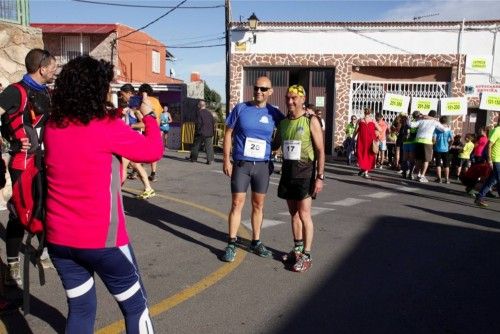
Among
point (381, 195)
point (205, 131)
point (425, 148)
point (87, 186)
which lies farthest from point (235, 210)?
point (205, 131)

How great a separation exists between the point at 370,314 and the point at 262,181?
74.1 inches

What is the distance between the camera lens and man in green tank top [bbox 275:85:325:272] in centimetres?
486

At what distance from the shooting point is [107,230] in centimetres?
245

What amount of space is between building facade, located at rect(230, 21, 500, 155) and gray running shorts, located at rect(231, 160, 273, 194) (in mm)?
14809

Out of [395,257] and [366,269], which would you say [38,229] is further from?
[395,257]

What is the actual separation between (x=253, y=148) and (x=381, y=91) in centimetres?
1544

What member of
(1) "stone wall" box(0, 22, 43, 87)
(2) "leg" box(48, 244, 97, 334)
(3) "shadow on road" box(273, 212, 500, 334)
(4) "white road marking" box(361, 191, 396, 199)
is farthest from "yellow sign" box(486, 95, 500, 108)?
(2) "leg" box(48, 244, 97, 334)

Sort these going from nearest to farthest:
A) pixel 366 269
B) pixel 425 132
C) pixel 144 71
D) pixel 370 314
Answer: pixel 370 314 < pixel 366 269 < pixel 425 132 < pixel 144 71

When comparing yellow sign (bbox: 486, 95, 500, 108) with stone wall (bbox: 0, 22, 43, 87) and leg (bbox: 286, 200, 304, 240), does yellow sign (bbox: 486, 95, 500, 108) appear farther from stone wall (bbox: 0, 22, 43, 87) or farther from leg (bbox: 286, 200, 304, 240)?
stone wall (bbox: 0, 22, 43, 87)

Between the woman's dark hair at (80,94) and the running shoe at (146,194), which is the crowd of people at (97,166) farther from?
the running shoe at (146,194)

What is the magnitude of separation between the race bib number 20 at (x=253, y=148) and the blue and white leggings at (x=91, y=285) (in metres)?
2.68

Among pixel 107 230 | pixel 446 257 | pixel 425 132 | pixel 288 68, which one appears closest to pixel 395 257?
pixel 446 257

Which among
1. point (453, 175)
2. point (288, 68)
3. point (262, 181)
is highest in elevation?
point (288, 68)

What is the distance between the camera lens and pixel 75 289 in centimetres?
254
